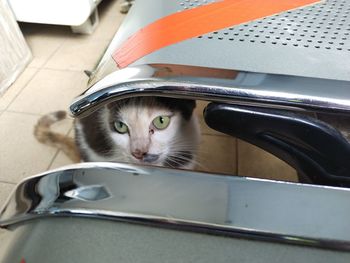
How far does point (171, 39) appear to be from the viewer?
412mm

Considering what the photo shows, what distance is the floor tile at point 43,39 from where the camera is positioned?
1.61 metres

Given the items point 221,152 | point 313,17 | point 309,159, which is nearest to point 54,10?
point 221,152

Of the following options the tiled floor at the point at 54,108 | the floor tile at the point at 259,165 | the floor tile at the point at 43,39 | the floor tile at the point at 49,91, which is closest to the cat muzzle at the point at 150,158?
the tiled floor at the point at 54,108

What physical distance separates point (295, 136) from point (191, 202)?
0.51 ft

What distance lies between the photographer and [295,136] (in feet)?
1.22

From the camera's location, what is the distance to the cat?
649 millimetres

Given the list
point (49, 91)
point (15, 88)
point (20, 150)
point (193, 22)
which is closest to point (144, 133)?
point (193, 22)

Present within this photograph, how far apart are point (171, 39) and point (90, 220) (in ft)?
0.80

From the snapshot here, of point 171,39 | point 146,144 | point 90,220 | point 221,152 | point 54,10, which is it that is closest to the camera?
point 90,220

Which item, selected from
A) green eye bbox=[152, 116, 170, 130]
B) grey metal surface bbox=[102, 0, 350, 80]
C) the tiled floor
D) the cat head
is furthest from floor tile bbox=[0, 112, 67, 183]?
grey metal surface bbox=[102, 0, 350, 80]

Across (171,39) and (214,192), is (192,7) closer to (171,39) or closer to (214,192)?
(171,39)

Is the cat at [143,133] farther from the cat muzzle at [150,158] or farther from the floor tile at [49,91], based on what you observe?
the floor tile at [49,91]

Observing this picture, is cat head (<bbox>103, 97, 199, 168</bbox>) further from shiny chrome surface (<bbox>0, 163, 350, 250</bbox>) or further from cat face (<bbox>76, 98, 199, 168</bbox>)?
shiny chrome surface (<bbox>0, 163, 350, 250</bbox>)

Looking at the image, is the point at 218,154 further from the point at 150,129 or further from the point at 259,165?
the point at 150,129
